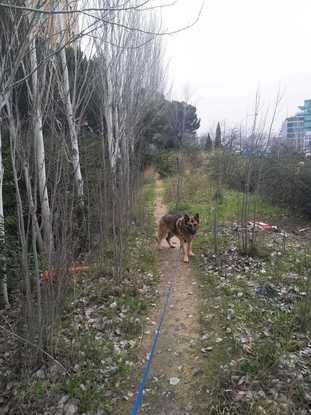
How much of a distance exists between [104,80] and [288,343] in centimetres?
906

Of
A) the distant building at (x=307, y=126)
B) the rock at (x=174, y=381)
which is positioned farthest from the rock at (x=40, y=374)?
the distant building at (x=307, y=126)

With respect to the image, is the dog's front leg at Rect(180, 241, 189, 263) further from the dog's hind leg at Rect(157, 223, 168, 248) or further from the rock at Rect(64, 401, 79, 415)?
the rock at Rect(64, 401, 79, 415)

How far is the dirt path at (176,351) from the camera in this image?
2729 mm

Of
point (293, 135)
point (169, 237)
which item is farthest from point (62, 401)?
point (293, 135)

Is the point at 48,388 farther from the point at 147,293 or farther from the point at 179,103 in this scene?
the point at 179,103

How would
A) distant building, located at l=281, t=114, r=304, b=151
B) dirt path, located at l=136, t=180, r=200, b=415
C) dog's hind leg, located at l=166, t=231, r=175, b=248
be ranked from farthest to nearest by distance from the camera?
distant building, located at l=281, t=114, r=304, b=151 < dog's hind leg, located at l=166, t=231, r=175, b=248 < dirt path, located at l=136, t=180, r=200, b=415

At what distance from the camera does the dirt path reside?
2.73m

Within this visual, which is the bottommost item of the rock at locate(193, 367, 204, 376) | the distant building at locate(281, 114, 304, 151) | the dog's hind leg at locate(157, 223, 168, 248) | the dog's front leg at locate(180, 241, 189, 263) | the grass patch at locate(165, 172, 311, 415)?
the rock at locate(193, 367, 204, 376)

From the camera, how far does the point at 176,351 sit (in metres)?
3.45

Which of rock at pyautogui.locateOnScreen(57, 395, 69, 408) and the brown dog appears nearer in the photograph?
rock at pyautogui.locateOnScreen(57, 395, 69, 408)

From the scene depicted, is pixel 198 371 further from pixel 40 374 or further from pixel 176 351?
pixel 40 374

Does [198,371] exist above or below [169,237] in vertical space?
below

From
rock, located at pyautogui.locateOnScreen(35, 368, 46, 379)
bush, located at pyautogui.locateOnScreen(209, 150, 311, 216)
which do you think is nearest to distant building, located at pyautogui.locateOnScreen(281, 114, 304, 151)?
bush, located at pyautogui.locateOnScreen(209, 150, 311, 216)

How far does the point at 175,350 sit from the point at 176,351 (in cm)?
2
